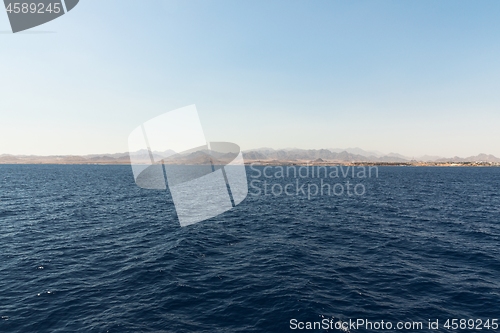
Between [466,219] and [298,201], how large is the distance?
36.8m

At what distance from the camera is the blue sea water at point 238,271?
18.6 metres

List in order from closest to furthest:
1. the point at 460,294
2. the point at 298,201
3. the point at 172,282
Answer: the point at 460,294
the point at 172,282
the point at 298,201

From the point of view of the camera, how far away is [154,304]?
19.9 meters

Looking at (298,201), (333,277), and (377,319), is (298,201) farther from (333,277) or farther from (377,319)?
(377,319)

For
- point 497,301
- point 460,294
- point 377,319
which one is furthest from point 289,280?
point 497,301

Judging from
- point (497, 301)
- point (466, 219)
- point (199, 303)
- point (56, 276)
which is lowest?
point (466, 219)

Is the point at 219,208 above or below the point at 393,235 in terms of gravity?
above

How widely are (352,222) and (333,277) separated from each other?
24.4 m

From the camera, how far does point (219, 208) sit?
61031 millimetres

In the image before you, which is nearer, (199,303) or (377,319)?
(377,319)

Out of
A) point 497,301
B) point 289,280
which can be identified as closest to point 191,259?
point 289,280

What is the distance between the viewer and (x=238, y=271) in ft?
86.0

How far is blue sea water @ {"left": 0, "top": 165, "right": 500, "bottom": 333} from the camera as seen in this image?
61.1 feet

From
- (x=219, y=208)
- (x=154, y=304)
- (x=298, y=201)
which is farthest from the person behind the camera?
(x=298, y=201)
